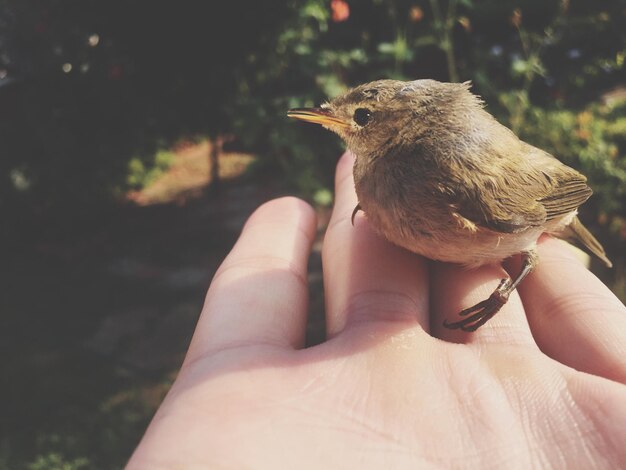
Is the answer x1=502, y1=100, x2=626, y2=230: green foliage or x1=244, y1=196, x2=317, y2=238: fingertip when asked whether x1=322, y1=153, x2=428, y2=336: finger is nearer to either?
x1=244, y1=196, x2=317, y2=238: fingertip

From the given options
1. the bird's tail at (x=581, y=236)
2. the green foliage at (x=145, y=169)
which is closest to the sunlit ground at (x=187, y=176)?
the green foliage at (x=145, y=169)

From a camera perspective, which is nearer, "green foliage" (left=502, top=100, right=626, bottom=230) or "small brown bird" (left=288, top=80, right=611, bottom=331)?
"small brown bird" (left=288, top=80, right=611, bottom=331)

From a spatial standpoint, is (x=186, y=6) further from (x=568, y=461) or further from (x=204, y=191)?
(x=568, y=461)

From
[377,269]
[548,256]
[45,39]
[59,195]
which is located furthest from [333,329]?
[59,195]

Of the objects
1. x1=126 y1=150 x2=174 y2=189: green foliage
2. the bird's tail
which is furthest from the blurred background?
the bird's tail

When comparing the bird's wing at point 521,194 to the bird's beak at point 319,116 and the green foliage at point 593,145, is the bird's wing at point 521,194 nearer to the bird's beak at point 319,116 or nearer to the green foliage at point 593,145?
the bird's beak at point 319,116

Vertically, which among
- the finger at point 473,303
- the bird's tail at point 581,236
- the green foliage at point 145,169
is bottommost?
the green foliage at point 145,169

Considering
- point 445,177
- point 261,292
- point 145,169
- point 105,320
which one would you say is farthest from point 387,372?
point 145,169

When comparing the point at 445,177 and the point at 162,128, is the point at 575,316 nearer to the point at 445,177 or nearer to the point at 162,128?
the point at 445,177
